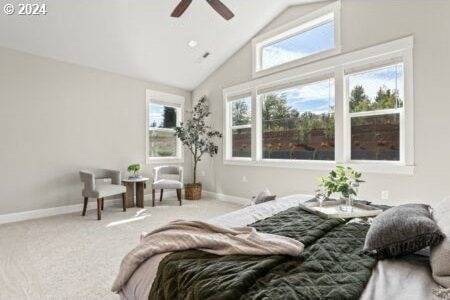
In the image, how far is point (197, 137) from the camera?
18.9ft

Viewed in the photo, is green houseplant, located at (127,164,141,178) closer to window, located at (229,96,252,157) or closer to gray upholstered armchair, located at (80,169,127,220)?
gray upholstered armchair, located at (80,169,127,220)

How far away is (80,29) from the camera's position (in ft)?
12.8

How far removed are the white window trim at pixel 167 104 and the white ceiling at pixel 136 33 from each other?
40 centimetres

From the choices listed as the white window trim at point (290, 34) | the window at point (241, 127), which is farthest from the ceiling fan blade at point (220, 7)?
the window at point (241, 127)

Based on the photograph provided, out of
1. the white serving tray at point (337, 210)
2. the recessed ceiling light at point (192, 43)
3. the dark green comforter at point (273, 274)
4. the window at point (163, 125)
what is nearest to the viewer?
the dark green comforter at point (273, 274)

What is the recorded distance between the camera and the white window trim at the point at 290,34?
3861 mm

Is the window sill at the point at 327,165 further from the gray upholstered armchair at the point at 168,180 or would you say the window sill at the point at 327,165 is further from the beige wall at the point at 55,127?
the beige wall at the point at 55,127

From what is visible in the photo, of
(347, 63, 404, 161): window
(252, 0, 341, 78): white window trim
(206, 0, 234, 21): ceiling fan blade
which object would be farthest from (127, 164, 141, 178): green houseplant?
(347, 63, 404, 161): window

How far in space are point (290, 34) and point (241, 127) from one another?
2.00m

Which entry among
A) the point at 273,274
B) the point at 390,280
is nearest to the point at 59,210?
the point at 273,274

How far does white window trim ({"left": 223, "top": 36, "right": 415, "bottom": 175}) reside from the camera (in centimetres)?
322

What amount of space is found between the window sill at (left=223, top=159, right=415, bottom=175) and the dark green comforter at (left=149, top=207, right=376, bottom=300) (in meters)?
2.40

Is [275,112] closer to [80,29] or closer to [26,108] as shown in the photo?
[80,29]

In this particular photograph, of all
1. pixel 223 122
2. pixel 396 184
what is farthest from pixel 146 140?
pixel 396 184
